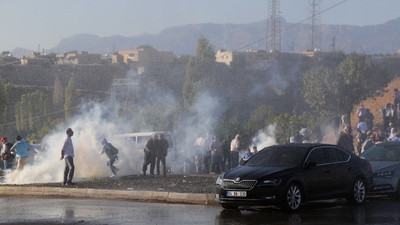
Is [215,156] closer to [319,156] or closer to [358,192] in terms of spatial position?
[358,192]

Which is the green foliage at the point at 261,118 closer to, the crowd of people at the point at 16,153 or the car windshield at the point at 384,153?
the crowd of people at the point at 16,153

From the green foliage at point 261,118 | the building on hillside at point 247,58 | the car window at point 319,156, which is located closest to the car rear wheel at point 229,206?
the car window at point 319,156

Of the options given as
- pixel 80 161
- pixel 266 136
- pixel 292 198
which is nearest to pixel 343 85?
pixel 266 136

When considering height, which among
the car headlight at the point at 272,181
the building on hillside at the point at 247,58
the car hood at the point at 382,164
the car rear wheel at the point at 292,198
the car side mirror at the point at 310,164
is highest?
the building on hillside at the point at 247,58

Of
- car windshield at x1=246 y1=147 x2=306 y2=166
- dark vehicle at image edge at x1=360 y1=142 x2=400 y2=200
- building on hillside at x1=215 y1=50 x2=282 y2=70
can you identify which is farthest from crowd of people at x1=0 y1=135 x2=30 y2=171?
building on hillside at x1=215 y1=50 x2=282 y2=70

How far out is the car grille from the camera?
48.2ft

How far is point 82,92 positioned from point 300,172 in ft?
339

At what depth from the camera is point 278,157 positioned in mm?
15867

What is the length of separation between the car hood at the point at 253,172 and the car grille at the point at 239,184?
9cm

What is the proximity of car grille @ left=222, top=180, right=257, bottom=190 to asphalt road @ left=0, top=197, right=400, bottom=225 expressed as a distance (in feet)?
1.72

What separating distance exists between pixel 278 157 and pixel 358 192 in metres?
1.99

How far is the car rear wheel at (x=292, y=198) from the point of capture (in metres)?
14.6

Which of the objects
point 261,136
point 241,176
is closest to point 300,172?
point 241,176

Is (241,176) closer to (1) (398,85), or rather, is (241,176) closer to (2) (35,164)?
(2) (35,164)
